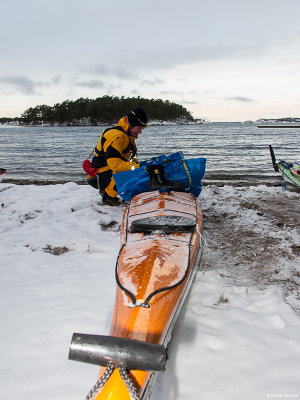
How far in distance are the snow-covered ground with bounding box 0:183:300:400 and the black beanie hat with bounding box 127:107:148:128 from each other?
1.88 m

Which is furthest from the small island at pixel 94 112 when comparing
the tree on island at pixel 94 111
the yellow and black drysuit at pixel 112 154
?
the yellow and black drysuit at pixel 112 154

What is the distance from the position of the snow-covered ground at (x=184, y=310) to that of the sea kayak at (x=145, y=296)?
11.2 inches

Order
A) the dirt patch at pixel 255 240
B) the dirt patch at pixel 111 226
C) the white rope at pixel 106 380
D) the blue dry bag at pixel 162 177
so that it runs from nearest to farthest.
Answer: the white rope at pixel 106 380 → the dirt patch at pixel 255 240 → the dirt patch at pixel 111 226 → the blue dry bag at pixel 162 177

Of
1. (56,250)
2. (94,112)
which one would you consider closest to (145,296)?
(56,250)

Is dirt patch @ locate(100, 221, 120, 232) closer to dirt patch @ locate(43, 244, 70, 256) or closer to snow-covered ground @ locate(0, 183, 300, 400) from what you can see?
snow-covered ground @ locate(0, 183, 300, 400)

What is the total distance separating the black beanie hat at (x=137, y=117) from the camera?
211 inches

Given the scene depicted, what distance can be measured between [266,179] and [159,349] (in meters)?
11.2

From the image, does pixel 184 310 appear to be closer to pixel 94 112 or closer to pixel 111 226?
pixel 111 226

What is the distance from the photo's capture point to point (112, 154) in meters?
5.44

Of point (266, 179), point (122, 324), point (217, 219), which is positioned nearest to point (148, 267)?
point (122, 324)

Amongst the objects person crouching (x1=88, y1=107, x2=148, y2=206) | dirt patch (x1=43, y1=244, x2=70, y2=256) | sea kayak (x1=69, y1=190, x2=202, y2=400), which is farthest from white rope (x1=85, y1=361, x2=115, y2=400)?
person crouching (x1=88, y1=107, x2=148, y2=206)

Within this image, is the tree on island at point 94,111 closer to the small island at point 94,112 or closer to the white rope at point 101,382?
the small island at point 94,112

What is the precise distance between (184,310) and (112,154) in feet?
11.4

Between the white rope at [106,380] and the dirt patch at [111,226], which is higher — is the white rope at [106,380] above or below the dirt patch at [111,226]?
above
